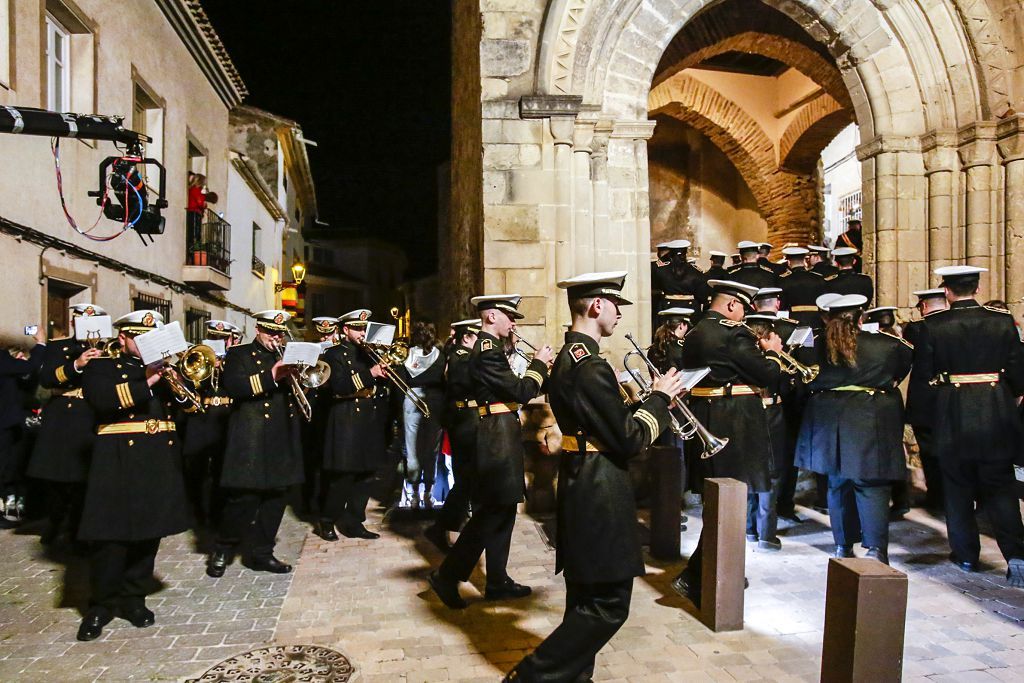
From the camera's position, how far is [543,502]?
7477mm

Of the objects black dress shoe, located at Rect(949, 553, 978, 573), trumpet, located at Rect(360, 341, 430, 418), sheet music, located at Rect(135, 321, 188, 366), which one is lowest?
black dress shoe, located at Rect(949, 553, 978, 573)

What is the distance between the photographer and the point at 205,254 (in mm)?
15484

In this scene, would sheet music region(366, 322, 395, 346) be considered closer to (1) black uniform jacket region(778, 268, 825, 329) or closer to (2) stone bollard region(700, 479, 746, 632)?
(2) stone bollard region(700, 479, 746, 632)

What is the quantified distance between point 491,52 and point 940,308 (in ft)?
17.4

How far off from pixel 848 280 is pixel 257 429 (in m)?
6.90

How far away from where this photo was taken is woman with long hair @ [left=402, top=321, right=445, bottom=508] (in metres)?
8.02

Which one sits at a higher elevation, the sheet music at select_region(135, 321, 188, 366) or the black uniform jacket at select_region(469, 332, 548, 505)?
the sheet music at select_region(135, 321, 188, 366)

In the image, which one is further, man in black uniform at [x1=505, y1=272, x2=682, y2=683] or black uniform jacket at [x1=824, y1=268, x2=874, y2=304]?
black uniform jacket at [x1=824, y1=268, x2=874, y2=304]

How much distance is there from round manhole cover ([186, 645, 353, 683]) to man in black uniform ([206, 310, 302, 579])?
1.63m

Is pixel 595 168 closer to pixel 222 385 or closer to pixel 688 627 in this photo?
pixel 222 385

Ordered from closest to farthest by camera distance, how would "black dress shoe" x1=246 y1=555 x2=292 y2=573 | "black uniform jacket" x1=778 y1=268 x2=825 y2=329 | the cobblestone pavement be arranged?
the cobblestone pavement
"black dress shoe" x1=246 y1=555 x2=292 y2=573
"black uniform jacket" x1=778 y1=268 x2=825 y2=329

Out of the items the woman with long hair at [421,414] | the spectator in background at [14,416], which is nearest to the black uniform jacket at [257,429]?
the woman with long hair at [421,414]

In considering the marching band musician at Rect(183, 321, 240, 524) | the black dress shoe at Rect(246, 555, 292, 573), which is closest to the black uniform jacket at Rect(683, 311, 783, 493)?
the black dress shoe at Rect(246, 555, 292, 573)

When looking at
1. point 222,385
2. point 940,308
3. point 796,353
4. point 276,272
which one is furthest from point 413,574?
point 276,272
